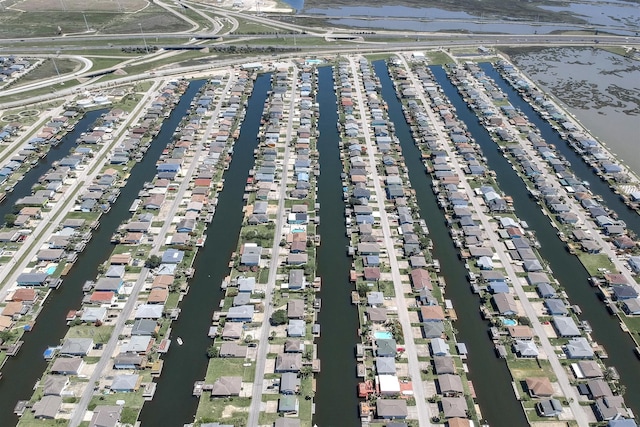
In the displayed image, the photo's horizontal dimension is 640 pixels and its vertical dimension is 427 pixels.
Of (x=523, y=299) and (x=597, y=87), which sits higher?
(x=597, y=87)

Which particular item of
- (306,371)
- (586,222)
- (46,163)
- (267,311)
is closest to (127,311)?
(267,311)

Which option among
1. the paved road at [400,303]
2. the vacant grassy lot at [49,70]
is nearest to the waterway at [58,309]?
the paved road at [400,303]

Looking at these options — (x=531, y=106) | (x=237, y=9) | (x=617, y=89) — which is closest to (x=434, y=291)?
(x=531, y=106)

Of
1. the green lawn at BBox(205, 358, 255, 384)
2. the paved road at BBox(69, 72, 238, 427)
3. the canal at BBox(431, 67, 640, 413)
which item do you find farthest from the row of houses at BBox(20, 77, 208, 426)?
the canal at BBox(431, 67, 640, 413)

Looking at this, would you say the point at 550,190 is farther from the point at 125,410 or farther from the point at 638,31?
the point at 638,31

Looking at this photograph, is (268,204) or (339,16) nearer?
(268,204)

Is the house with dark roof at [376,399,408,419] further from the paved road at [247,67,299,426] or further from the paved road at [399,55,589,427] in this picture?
the paved road at [399,55,589,427]

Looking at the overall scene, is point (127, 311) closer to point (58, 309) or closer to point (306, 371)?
point (58, 309)
